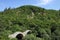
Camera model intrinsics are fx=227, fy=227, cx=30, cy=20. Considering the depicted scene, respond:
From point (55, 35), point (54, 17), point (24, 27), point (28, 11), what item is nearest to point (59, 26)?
point (55, 35)

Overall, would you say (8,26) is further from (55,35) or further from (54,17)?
(54,17)

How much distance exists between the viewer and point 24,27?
8175cm

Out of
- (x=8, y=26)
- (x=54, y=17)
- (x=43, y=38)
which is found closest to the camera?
(x=43, y=38)

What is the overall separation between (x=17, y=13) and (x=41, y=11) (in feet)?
40.5

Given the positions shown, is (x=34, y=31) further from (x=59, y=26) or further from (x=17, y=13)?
(x=17, y=13)

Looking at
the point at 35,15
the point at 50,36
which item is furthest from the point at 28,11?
the point at 50,36

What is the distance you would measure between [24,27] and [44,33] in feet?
35.8

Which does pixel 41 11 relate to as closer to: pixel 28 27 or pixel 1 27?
pixel 28 27

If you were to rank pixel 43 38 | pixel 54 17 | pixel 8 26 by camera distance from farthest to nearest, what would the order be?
1. pixel 54 17
2. pixel 8 26
3. pixel 43 38

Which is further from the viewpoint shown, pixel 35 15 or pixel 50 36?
pixel 35 15

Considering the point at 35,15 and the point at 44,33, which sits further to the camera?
the point at 35,15

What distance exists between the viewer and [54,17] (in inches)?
4313

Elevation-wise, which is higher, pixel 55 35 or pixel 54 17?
pixel 54 17

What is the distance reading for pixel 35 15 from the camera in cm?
11088
